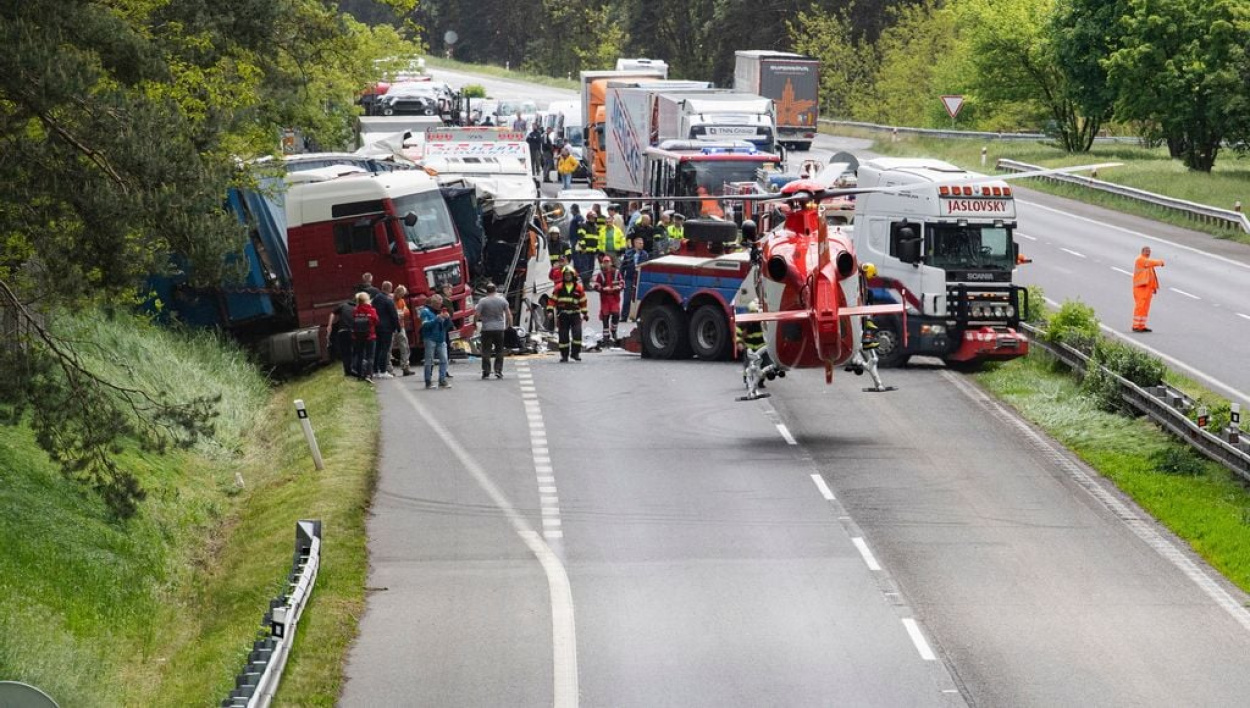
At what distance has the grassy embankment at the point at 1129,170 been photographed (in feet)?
164

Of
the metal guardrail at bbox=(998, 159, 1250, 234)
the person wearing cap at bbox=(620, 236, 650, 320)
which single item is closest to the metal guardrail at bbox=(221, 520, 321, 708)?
the person wearing cap at bbox=(620, 236, 650, 320)

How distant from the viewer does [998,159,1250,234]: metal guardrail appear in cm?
4559

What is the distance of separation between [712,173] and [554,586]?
2501cm

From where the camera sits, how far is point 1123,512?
66.7ft

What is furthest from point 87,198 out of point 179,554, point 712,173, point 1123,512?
point 712,173

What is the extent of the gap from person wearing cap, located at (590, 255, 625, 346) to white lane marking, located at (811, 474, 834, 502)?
10.7 m

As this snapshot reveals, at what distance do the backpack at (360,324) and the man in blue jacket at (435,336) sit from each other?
2.68ft

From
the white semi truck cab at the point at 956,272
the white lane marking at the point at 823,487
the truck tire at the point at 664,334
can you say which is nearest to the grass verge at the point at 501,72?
the truck tire at the point at 664,334

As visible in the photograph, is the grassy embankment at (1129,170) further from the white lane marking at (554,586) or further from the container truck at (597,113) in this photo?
the white lane marking at (554,586)

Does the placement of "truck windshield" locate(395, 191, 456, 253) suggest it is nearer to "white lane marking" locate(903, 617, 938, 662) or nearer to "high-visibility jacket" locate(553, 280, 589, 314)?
"high-visibility jacket" locate(553, 280, 589, 314)

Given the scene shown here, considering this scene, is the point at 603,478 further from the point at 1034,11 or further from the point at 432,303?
the point at 1034,11

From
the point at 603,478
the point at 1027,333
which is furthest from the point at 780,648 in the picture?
the point at 1027,333

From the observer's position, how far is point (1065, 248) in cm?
4428

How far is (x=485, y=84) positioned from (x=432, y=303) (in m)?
86.7
